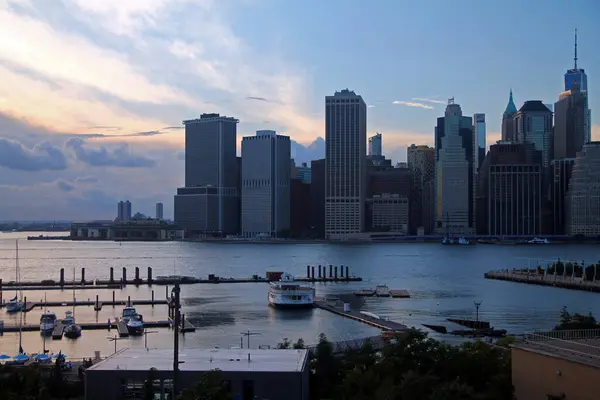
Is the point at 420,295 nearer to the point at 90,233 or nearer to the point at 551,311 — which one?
the point at 551,311

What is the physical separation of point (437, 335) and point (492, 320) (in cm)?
684

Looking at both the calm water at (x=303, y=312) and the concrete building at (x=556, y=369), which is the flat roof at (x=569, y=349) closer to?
the concrete building at (x=556, y=369)

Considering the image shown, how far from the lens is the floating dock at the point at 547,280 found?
51131 mm

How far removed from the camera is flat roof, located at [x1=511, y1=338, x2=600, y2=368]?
1079 cm

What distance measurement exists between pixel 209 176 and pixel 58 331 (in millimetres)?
141647

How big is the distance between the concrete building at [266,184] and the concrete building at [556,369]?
15222cm

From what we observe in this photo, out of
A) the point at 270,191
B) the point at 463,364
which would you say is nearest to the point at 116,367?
the point at 463,364

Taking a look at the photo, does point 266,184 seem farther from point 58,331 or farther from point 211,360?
point 211,360

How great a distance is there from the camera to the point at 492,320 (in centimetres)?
3531

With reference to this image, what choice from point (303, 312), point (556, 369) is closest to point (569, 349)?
point (556, 369)

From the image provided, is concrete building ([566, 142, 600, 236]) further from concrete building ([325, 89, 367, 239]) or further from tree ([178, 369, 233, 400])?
tree ([178, 369, 233, 400])

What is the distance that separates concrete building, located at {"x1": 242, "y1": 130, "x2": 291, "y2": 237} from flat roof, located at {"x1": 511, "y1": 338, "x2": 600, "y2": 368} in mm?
151853

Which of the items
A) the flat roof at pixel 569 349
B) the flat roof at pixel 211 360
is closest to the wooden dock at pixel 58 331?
the flat roof at pixel 211 360

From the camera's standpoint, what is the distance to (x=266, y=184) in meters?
165
